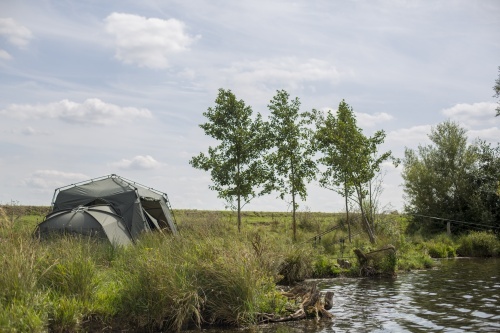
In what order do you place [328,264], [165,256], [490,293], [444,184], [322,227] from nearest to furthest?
[165,256] → [490,293] → [328,264] → [322,227] → [444,184]

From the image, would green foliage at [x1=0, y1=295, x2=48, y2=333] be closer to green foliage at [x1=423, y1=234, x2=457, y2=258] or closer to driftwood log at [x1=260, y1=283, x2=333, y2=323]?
driftwood log at [x1=260, y1=283, x2=333, y2=323]

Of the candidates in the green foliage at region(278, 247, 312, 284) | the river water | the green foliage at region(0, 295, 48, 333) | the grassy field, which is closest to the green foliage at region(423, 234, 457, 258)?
the river water

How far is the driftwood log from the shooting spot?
38.5ft

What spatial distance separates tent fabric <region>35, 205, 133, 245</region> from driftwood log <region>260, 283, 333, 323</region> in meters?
7.64

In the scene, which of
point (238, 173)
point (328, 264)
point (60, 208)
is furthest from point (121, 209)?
point (238, 173)

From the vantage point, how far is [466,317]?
12.0m

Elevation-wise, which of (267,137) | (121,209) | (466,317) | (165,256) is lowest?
(466,317)

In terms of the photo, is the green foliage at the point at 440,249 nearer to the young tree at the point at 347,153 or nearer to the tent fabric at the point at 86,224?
the young tree at the point at 347,153

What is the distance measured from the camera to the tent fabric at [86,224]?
60.1 ft

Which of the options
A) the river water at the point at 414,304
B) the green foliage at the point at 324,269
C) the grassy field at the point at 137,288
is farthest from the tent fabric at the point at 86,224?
the river water at the point at 414,304

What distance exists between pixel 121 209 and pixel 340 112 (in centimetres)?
1561

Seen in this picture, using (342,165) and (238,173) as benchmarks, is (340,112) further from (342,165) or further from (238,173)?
(238,173)

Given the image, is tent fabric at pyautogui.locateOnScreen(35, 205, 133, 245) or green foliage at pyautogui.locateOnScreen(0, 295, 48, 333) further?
tent fabric at pyautogui.locateOnScreen(35, 205, 133, 245)

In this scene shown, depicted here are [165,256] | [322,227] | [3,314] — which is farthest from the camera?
[322,227]
